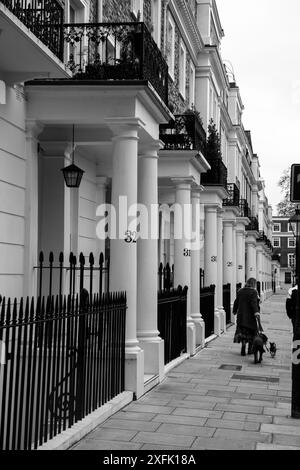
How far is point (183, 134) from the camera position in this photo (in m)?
14.9

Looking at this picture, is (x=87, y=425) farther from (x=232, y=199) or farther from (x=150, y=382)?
(x=232, y=199)

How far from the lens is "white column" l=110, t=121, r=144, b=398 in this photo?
942 centimetres

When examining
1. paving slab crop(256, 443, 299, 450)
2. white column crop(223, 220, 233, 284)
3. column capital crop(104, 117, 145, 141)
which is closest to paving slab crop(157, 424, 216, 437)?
paving slab crop(256, 443, 299, 450)

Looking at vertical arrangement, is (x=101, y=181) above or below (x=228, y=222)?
below

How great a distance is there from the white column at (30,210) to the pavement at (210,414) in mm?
2363

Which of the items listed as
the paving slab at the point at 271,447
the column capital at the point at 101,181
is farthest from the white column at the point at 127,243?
the column capital at the point at 101,181

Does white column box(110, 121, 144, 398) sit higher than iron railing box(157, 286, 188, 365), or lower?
higher

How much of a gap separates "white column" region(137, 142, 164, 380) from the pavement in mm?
560

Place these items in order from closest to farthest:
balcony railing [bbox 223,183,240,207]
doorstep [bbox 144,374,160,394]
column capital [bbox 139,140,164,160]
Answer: doorstep [bbox 144,374,160,394] < column capital [bbox 139,140,164,160] < balcony railing [bbox 223,183,240,207]

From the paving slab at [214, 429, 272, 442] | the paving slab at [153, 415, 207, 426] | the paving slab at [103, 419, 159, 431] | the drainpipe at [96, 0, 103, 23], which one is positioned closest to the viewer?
the paving slab at [214, 429, 272, 442]

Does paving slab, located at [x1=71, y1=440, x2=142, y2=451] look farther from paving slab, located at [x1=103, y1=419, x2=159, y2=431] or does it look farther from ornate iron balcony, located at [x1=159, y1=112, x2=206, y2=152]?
ornate iron balcony, located at [x1=159, y1=112, x2=206, y2=152]

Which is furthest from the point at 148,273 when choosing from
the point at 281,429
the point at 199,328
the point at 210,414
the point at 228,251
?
the point at 228,251

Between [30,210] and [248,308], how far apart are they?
6206mm

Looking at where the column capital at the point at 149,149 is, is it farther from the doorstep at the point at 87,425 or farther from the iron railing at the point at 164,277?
the doorstep at the point at 87,425
